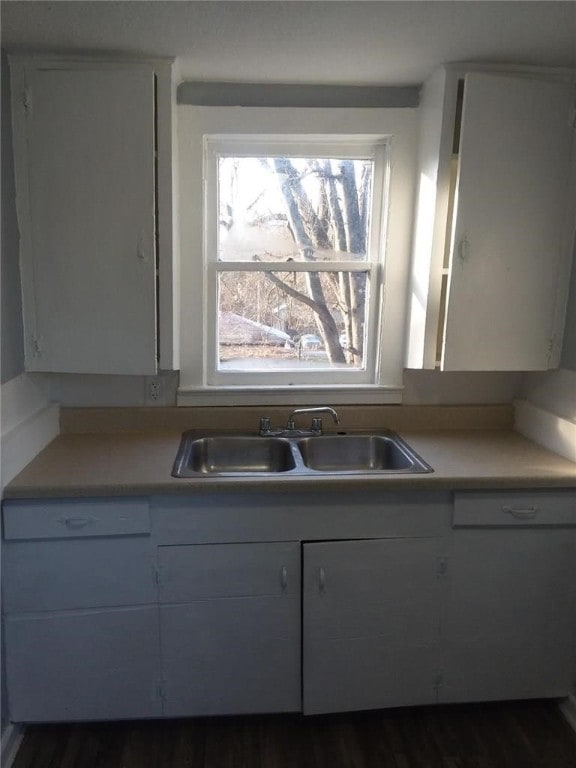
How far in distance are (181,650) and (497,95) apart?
210cm

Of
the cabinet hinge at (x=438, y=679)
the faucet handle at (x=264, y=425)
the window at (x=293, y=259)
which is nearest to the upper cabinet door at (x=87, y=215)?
the window at (x=293, y=259)

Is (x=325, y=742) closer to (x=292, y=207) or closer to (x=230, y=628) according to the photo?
(x=230, y=628)

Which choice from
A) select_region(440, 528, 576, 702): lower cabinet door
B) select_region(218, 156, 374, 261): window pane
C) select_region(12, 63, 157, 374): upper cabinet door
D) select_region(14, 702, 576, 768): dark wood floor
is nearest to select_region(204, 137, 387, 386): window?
select_region(218, 156, 374, 261): window pane

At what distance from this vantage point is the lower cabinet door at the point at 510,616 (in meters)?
1.79

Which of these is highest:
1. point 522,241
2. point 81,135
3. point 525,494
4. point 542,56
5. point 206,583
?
point 542,56

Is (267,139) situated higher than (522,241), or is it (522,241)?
(267,139)

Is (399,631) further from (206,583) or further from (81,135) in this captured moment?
(81,135)

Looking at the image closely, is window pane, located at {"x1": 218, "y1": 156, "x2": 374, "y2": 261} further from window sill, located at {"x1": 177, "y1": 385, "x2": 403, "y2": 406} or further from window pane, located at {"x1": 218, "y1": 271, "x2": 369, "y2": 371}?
window sill, located at {"x1": 177, "y1": 385, "x2": 403, "y2": 406}

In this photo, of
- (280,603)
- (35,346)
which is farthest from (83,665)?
(35,346)

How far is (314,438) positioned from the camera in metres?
2.14

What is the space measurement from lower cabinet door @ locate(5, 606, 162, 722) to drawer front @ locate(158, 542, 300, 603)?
0.13 m

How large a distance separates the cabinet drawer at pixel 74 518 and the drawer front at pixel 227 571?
5.7 inches

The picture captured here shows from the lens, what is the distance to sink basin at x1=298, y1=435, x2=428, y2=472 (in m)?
2.14

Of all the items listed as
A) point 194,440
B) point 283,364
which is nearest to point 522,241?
point 283,364
